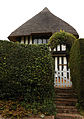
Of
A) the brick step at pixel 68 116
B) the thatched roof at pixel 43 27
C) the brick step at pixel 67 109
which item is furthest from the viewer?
the thatched roof at pixel 43 27

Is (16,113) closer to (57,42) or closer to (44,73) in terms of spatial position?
(44,73)

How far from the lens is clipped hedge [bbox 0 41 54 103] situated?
15.4 ft

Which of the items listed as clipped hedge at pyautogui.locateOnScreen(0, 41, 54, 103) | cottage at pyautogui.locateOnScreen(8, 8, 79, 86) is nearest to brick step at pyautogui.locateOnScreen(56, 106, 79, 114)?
clipped hedge at pyautogui.locateOnScreen(0, 41, 54, 103)

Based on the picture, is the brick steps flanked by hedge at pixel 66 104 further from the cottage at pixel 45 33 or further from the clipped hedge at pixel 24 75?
the cottage at pixel 45 33

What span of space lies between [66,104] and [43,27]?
9246mm

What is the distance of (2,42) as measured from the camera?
506 cm

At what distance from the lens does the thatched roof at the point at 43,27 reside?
1248 cm

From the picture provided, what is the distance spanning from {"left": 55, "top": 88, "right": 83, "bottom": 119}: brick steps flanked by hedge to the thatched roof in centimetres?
728

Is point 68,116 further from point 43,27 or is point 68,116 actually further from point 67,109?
point 43,27

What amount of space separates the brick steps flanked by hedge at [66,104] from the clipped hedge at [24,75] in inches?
Answer: 29.7

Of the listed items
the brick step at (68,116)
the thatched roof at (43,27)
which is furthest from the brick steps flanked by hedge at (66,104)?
the thatched roof at (43,27)

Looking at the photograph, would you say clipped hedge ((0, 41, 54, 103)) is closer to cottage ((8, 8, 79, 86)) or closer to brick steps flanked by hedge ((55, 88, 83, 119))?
brick steps flanked by hedge ((55, 88, 83, 119))

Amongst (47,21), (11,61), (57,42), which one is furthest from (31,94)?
A: (47,21)

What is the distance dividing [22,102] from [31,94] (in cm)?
45
